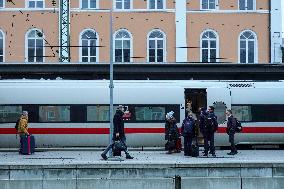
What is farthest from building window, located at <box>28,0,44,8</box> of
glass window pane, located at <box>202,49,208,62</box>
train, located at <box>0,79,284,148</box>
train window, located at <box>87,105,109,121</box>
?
train window, located at <box>87,105,109,121</box>

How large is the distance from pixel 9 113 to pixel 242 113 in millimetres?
9652

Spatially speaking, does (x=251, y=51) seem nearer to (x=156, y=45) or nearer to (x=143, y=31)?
(x=156, y=45)

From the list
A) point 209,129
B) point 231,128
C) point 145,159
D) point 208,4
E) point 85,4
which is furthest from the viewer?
point 208,4

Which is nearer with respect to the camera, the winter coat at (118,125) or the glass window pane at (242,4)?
the winter coat at (118,125)

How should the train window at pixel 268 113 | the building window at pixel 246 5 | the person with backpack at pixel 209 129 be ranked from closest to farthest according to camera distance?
the person with backpack at pixel 209 129, the train window at pixel 268 113, the building window at pixel 246 5

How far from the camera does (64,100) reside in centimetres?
2403

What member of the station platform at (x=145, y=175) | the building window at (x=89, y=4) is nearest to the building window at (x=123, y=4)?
the building window at (x=89, y=4)

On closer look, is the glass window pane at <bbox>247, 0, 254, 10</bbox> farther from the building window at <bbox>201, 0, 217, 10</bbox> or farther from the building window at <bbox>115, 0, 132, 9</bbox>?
the building window at <bbox>115, 0, 132, 9</bbox>

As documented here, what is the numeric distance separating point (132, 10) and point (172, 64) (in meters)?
5.62

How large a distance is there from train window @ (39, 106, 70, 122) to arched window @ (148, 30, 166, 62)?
8.77m

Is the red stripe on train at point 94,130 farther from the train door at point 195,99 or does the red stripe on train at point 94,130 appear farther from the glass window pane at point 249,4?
the glass window pane at point 249,4

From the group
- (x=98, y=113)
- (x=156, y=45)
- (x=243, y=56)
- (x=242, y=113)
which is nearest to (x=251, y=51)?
(x=243, y=56)

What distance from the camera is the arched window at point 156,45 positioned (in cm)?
3152

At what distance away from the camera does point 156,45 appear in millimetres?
31594
